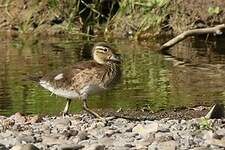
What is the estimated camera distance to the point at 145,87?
40.5 ft

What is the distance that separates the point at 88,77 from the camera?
9.06 metres

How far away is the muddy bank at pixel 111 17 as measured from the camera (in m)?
18.6

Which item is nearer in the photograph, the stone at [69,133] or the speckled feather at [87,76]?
the stone at [69,133]

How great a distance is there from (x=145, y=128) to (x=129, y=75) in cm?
536

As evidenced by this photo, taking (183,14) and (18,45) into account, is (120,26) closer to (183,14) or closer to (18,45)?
(183,14)

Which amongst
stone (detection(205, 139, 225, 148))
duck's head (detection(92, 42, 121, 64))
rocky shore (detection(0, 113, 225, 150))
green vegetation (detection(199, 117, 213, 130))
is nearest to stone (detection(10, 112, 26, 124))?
rocky shore (detection(0, 113, 225, 150))

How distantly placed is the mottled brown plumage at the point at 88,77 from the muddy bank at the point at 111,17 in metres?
9.08

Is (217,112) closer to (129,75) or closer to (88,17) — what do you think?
(129,75)

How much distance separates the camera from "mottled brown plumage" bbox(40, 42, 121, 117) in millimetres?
9061

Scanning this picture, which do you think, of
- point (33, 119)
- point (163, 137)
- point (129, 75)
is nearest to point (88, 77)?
point (33, 119)

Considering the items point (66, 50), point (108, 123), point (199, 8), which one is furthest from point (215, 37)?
point (108, 123)

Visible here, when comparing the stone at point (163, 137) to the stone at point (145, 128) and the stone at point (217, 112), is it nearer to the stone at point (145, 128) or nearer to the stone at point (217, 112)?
the stone at point (145, 128)

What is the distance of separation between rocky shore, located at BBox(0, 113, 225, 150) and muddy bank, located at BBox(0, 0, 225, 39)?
9.74 meters

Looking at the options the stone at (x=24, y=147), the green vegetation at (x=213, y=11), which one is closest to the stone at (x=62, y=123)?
the stone at (x=24, y=147)
